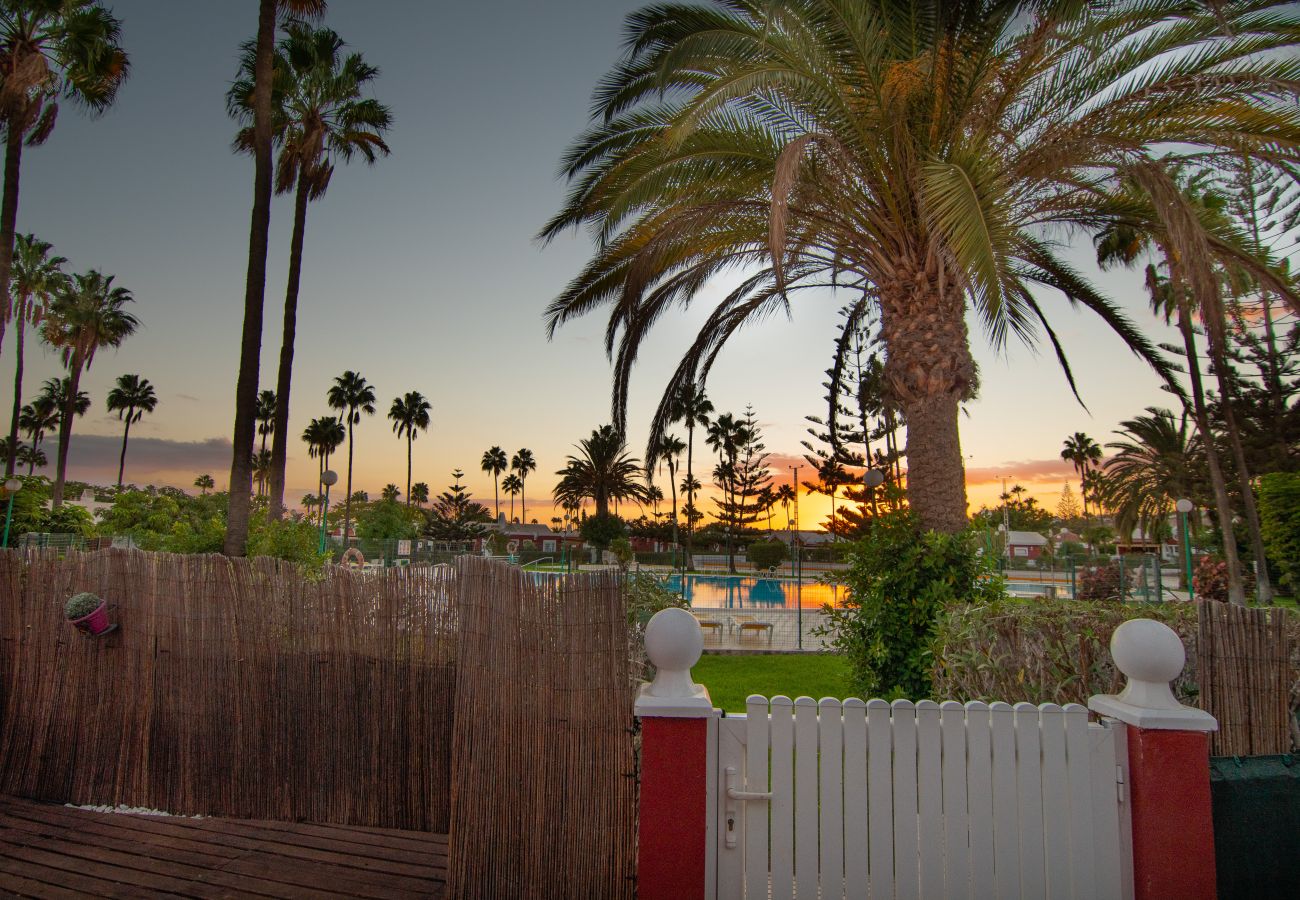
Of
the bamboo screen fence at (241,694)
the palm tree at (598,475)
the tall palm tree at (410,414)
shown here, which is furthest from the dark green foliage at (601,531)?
the bamboo screen fence at (241,694)

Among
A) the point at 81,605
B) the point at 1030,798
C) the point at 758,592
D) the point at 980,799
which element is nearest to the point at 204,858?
the point at 81,605

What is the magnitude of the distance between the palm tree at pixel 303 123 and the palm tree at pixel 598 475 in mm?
40815

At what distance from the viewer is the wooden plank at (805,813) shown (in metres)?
2.94

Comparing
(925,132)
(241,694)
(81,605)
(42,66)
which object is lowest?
(241,694)

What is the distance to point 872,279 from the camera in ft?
24.5

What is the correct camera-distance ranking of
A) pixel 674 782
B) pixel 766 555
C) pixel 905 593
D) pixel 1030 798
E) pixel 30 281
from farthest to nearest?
pixel 766 555 < pixel 30 281 < pixel 905 593 < pixel 1030 798 < pixel 674 782

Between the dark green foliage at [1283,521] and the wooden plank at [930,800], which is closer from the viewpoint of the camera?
the wooden plank at [930,800]

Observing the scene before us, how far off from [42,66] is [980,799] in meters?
20.3

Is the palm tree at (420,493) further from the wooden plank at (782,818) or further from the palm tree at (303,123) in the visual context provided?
the wooden plank at (782,818)

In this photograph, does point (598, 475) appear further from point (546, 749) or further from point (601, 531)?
point (546, 749)

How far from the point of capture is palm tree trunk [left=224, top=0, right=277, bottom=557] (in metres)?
Answer: 10.7

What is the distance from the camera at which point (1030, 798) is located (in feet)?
9.95

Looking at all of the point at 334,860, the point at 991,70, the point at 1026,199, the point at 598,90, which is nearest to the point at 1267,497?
the point at 1026,199

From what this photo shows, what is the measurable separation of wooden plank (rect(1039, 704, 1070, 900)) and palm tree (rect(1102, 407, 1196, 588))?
1187 inches
